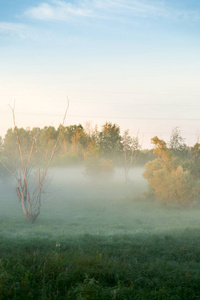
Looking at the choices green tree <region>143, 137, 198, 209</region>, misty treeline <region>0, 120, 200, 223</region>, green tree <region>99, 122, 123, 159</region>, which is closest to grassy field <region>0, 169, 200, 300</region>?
misty treeline <region>0, 120, 200, 223</region>

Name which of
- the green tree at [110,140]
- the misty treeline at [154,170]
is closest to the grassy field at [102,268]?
the misty treeline at [154,170]

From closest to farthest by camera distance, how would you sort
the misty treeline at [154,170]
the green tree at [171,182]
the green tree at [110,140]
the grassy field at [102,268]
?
→ the grassy field at [102,268]
the misty treeline at [154,170]
the green tree at [171,182]
the green tree at [110,140]

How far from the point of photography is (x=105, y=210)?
2903cm

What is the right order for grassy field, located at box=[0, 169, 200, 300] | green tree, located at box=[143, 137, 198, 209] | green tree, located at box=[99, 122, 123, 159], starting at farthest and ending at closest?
green tree, located at box=[99, 122, 123, 159] → green tree, located at box=[143, 137, 198, 209] → grassy field, located at box=[0, 169, 200, 300]

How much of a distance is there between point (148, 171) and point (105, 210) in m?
7.19

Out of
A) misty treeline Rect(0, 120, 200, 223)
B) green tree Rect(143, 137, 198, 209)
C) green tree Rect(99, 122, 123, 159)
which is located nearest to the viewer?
misty treeline Rect(0, 120, 200, 223)

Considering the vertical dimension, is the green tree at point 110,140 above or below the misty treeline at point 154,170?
above

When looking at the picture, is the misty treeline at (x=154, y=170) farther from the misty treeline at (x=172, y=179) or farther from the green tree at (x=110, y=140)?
the green tree at (x=110, y=140)

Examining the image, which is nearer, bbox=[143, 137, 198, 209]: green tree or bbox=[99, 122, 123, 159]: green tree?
bbox=[143, 137, 198, 209]: green tree

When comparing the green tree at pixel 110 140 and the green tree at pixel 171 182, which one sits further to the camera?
the green tree at pixel 110 140

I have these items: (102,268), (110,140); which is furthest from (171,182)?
(110,140)

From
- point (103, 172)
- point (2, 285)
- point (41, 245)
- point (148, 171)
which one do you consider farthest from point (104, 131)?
point (2, 285)

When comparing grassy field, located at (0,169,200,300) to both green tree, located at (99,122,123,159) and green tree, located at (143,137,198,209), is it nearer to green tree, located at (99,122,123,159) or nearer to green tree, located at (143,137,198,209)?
green tree, located at (143,137,198,209)

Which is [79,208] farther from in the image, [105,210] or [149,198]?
[149,198]
